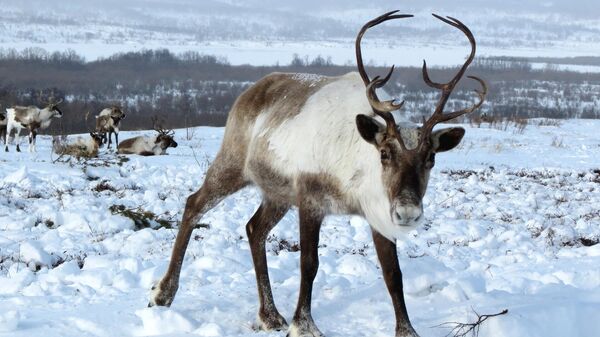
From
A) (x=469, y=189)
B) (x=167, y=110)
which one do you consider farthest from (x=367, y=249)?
(x=167, y=110)

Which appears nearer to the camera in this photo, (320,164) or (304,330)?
(304,330)

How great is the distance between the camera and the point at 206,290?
4887 mm

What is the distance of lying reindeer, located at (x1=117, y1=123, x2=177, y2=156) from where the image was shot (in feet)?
61.4

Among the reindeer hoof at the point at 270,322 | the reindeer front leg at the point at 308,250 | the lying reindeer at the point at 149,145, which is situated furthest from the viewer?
the lying reindeer at the point at 149,145

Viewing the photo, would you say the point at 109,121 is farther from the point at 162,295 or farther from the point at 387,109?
the point at 387,109

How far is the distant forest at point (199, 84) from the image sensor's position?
61750 mm

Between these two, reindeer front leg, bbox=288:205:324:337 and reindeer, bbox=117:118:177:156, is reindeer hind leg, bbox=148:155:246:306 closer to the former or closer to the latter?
reindeer front leg, bbox=288:205:324:337

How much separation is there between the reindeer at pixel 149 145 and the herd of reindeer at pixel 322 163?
14.0 meters

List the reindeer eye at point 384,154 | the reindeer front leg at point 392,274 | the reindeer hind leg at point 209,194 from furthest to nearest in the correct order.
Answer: the reindeer hind leg at point 209,194
the reindeer front leg at point 392,274
the reindeer eye at point 384,154

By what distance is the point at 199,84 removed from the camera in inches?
3605

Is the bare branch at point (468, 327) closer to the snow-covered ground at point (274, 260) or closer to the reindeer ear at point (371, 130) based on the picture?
the snow-covered ground at point (274, 260)

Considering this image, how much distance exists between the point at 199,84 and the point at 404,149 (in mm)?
89796

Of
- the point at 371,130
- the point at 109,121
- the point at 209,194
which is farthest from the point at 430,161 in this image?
the point at 109,121

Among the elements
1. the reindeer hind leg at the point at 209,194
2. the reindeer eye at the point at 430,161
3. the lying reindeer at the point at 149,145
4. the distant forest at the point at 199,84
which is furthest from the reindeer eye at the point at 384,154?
the distant forest at the point at 199,84
